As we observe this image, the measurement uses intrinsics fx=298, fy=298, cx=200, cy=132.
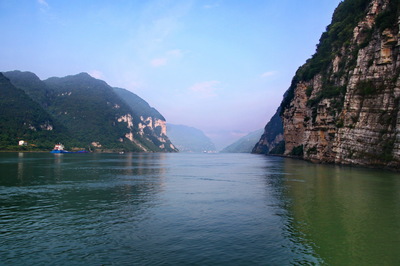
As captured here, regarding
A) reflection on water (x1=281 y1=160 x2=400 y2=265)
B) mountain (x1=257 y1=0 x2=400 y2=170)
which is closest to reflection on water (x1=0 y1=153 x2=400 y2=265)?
reflection on water (x1=281 y1=160 x2=400 y2=265)

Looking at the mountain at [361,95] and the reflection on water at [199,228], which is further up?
the mountain at [361,95]

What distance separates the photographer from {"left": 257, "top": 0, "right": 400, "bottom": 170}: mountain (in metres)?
54.7

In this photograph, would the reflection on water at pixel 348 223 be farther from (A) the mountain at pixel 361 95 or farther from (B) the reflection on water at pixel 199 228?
Result: (A) the mountain at pixel 361 95

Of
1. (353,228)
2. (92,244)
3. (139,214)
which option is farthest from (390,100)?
(92,244)

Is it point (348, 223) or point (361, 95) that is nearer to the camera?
point (348, 223)

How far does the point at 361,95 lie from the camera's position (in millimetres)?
63500

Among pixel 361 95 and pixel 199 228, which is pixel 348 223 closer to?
pixel 199 228

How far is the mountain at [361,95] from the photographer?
2152 inches

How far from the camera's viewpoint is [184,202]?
1032 inches

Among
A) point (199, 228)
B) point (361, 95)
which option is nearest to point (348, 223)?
point (199, 228)

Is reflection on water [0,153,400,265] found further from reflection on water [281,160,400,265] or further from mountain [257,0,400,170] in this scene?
mountain [257,0,400,170]

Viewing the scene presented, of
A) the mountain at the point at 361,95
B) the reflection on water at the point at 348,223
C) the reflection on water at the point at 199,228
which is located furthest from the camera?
the mountain at the point at 361,95

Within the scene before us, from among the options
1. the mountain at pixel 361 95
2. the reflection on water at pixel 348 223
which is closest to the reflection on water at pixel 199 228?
the reflection on water at pixel 348 223

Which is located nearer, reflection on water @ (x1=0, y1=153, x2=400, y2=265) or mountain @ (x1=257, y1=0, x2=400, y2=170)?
reflection on water @ (x1=0, y1=153, x2=400, y2=265)
